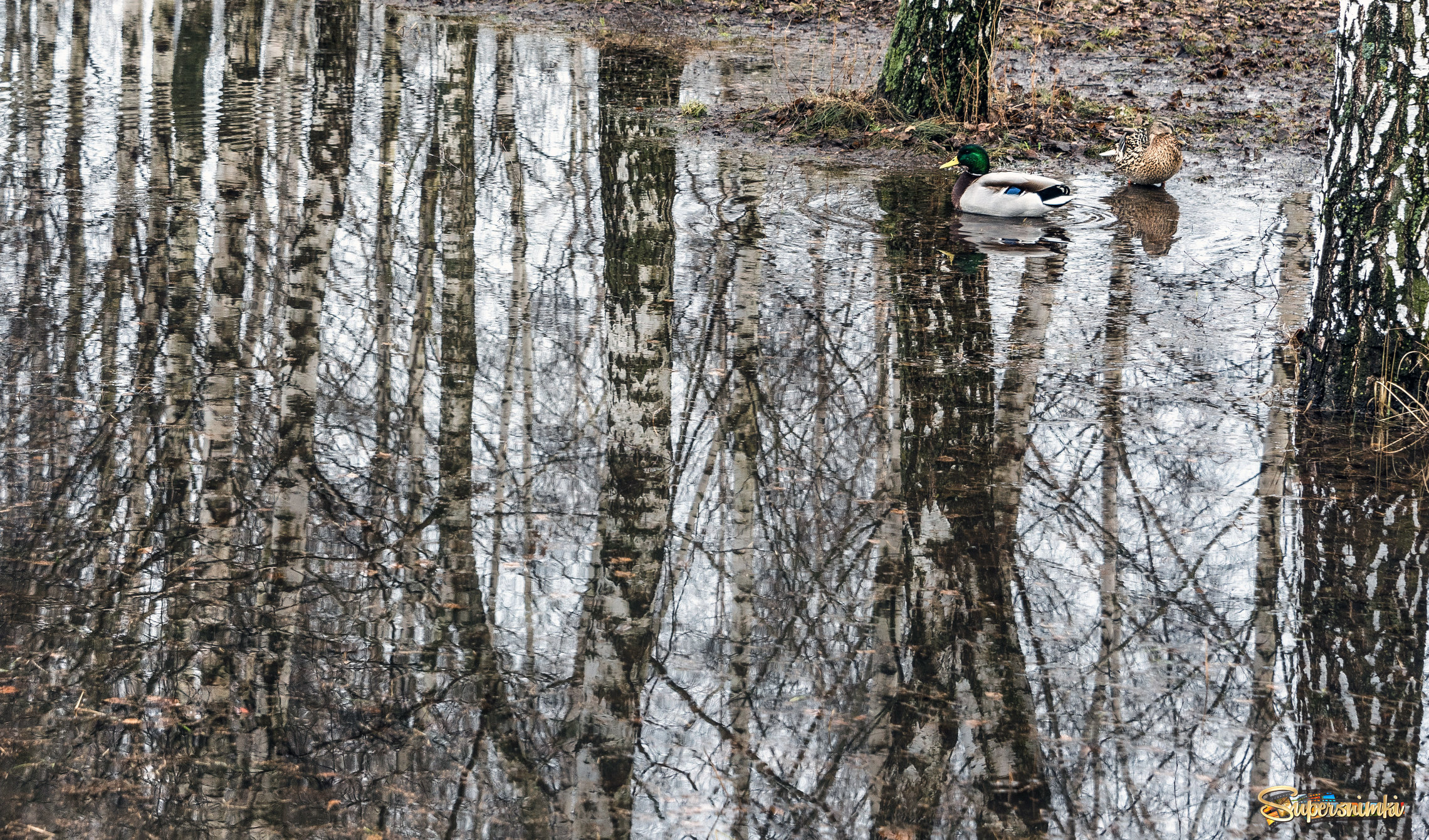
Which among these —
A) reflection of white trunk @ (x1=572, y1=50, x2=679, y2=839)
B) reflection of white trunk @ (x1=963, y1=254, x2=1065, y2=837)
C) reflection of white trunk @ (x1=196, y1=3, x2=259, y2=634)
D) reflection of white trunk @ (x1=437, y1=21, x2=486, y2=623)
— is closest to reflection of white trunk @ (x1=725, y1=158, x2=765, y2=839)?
reflection of white trunk @ (x1=572, y1=50, x2=679, y2=839)

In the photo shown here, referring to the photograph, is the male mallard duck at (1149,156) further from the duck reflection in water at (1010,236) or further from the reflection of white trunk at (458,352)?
the reflection of white trunk at (458,352)

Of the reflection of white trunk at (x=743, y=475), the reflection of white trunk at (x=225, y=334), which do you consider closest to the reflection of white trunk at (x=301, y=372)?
the reflection of white trunk at (x=225, y=334)

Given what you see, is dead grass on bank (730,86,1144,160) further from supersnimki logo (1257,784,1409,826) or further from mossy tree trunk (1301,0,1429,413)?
supersnimki logo (1257,784,1409,826)

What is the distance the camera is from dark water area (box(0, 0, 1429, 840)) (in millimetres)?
3750

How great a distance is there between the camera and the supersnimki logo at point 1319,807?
3604 mm

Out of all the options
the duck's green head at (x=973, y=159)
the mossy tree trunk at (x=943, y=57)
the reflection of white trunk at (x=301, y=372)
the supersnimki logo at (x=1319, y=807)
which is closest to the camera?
the supersnimki logo at (x=1319, y=807)

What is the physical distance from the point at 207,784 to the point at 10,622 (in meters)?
1.20

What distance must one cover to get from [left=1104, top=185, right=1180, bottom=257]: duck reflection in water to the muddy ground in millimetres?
981

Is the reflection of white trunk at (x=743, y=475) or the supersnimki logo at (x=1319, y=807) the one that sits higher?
the reflection of white trunk at (x=743, y=475)

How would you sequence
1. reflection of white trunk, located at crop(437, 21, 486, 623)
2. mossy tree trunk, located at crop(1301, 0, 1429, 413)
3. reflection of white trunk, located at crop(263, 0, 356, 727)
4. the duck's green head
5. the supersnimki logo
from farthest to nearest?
the duck's green head, mossy tree trunk, located at crop(1301, 0, 1429, 413), reflection of white trunk, located at crop(437, 21, 486, 623), reflection of white trunk, located at crop(263, 0, 356, 727), the supersnimki logo

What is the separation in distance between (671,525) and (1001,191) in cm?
538

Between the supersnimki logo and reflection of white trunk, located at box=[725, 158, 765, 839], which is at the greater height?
reflection of white trunk, located at box=[725, 158, 765, 839]

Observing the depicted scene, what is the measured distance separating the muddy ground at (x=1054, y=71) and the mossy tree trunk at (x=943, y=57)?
0.97ft

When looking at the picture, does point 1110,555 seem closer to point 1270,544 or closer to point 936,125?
point 1270,544
